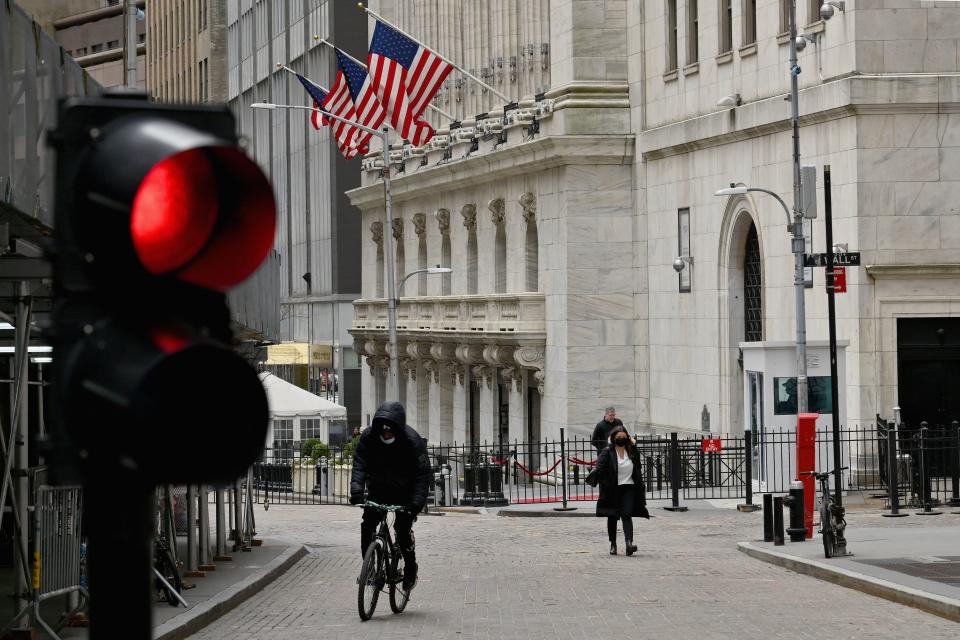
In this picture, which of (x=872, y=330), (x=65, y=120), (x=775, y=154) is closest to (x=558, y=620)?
(x=65, y=120)

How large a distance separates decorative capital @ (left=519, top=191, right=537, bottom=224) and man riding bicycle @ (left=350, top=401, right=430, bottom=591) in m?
34.0

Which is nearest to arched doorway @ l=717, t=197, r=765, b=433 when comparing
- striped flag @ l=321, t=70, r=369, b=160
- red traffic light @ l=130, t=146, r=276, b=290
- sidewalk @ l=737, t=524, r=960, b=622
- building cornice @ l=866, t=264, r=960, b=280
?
building cornice @ l=866, t=264, r=960, b=280

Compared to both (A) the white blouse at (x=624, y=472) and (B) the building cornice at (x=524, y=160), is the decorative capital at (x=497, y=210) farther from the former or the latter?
(A) the white blouse at (x=624, y=472)

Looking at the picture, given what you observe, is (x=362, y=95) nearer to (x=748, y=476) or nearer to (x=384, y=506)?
(x=748, y=476)

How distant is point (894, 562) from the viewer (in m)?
19.3

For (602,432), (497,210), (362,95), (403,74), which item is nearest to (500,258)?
(497,210)

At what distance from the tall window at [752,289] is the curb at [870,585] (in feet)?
60.7

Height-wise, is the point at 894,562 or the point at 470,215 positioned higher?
the point at 470,215

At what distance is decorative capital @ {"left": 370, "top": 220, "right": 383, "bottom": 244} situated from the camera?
6581 centimetres

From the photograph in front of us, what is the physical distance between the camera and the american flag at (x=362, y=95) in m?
41.2

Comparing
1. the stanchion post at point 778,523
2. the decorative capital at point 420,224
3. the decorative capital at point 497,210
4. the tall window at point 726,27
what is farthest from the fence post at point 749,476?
the decorative capital at point 420,224

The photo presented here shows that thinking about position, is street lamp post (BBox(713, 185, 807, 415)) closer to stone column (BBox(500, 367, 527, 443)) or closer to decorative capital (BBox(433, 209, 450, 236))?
stone column (BBox(500, 367, 527, 443))

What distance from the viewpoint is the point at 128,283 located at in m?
3.54

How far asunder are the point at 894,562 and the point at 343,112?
25358mm
